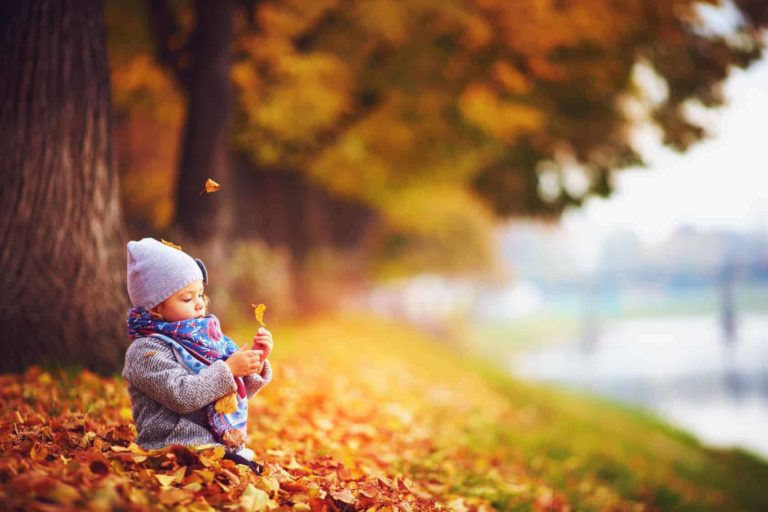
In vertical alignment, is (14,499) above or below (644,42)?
below

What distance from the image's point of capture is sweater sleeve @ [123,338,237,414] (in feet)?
9.00

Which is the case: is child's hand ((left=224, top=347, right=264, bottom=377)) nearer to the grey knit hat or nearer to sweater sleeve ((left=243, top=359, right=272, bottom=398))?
sweater sleeve ((left=243, top=359, right=272, bottom=398))

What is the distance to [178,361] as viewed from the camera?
113 inches

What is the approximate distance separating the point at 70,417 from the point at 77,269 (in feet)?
4.57

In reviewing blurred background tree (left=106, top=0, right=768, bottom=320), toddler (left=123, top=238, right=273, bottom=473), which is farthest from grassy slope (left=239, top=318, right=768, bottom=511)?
blurred background tree (left=106, top=0, right=768, bottom=320)

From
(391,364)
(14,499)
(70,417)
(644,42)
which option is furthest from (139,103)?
(14,499)

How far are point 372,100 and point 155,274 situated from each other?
8435 millimetres

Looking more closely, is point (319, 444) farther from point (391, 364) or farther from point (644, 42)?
point (644, 42)

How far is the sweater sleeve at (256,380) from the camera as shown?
3047 millimetres

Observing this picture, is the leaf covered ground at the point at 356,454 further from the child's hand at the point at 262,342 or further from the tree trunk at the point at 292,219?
the tree trunk at the point at 292,219

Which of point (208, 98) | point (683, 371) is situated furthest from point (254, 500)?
point (683, 371)

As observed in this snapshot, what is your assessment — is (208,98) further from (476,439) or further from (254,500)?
(254,500)

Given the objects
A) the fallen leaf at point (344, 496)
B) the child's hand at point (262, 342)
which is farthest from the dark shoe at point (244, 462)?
the child's hand at point (262, 342)

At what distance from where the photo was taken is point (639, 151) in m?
11.3
